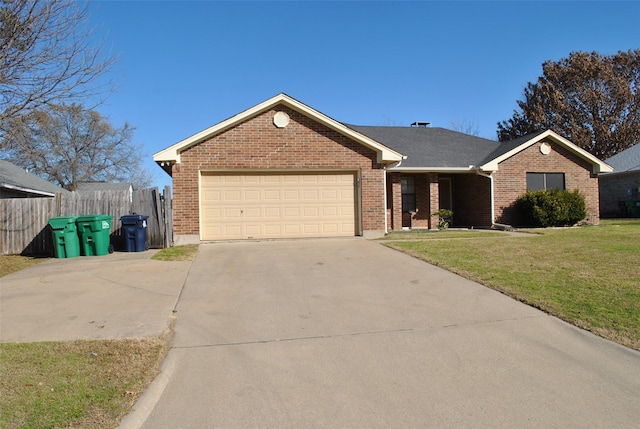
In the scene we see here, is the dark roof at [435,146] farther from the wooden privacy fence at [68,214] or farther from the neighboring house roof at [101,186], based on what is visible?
the neighboring house roof at [101,186]

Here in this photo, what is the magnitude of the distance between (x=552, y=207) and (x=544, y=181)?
1799 mm

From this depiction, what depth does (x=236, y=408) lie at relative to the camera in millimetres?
3371

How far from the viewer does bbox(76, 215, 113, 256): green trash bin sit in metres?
11.5

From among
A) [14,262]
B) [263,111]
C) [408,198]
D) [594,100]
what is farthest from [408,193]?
[594,100]

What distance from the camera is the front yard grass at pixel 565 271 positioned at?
5.30 m

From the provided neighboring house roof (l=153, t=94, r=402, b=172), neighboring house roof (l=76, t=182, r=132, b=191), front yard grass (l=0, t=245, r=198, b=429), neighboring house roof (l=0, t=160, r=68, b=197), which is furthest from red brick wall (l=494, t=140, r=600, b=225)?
neighboring house roof (l=76, t=182, r=132, b=191)

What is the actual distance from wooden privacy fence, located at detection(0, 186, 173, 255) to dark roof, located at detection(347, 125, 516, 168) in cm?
855

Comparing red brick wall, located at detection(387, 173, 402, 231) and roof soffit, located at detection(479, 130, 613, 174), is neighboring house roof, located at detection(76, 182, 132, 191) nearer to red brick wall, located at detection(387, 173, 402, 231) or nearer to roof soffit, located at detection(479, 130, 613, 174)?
red brick wall, located at detection(387, 173, 402, 231)

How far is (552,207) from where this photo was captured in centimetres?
1666

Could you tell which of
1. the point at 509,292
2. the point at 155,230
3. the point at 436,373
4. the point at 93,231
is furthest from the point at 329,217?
the point at 436,373

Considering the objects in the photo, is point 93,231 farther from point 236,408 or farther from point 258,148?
point 236,408

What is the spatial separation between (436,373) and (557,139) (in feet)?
55.3

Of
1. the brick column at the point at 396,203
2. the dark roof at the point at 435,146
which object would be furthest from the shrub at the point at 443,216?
the dark roof at the point at 435,146

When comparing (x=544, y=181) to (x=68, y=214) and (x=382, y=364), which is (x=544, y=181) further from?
(x=68, y=214)
